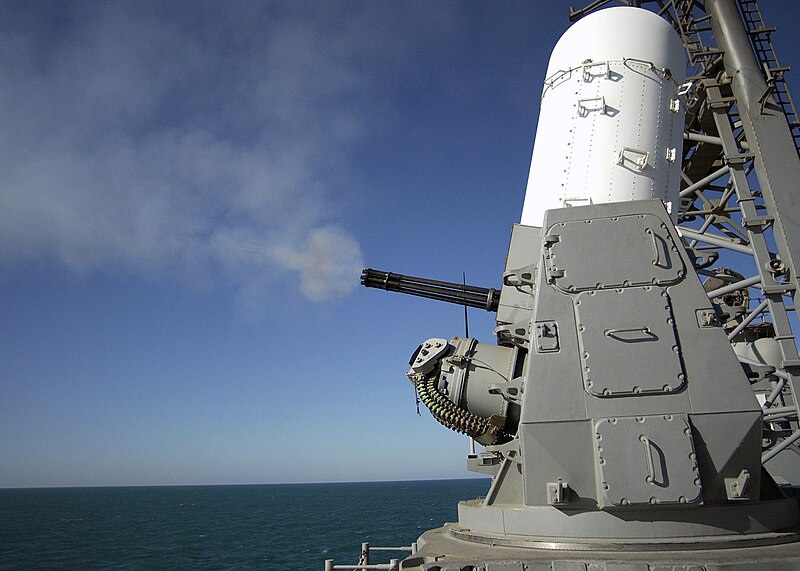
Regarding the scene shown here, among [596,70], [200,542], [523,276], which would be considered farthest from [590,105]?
[200,542]

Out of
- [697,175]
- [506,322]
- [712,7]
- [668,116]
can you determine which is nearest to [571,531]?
[506,322]

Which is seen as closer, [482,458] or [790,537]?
[790,537]

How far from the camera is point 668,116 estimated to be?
7039 mm

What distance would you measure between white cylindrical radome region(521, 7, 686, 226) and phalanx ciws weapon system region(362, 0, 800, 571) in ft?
0.07

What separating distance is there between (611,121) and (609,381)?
3.31 m

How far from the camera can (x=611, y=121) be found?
22.3 feet

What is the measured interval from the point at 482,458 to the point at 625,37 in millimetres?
5140

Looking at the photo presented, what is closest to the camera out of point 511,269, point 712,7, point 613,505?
point 613,505

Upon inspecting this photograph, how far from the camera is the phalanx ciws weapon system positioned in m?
4.57

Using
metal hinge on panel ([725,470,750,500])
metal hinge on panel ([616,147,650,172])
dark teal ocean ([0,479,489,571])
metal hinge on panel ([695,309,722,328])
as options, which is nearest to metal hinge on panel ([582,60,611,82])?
metal hinge on panel ([616,147,650,172])

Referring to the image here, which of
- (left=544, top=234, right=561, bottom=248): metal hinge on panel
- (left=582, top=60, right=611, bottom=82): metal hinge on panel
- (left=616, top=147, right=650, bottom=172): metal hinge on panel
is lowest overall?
(left=544, top=234, right=561, bottom=248): metal hinge on panel

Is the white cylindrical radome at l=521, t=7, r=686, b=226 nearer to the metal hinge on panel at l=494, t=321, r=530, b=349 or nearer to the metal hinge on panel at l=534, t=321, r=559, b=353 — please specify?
the metal hinge on panel at l=494, t=321, r=530, b=349

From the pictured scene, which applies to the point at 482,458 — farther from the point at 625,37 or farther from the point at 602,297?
the point at 625,37

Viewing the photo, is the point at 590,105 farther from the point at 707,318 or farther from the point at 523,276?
the point at 707,318
